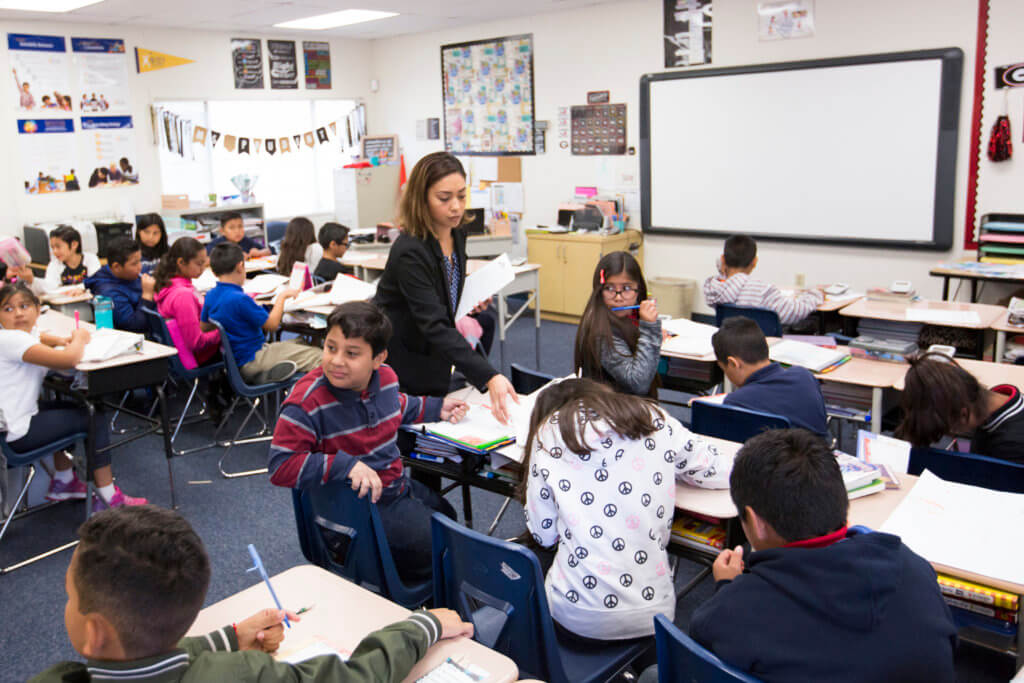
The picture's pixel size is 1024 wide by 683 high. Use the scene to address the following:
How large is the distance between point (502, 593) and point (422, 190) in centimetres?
122

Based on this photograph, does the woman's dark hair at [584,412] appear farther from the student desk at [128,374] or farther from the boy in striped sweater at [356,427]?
the student desk at [128,374]

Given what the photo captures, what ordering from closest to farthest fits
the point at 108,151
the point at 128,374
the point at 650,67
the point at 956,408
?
the point at 956,408, the point at 128,374, the point at 650,67, the point at 108,151

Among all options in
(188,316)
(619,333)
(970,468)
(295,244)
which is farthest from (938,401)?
(295,244)

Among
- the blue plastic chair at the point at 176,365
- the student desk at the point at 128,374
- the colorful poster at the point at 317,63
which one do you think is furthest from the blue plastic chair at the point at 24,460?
the colorful poster at the point at 317,63

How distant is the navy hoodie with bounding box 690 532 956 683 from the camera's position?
126 cm

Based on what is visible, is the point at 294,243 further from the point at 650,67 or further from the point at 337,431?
the point at 337,431

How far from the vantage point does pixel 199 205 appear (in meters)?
7.90

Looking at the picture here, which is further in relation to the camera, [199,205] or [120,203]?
[199,205]

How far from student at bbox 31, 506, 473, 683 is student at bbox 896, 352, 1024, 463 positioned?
2024 mm

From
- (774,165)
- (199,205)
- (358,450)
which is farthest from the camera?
(199,205)

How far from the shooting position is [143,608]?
1156mm

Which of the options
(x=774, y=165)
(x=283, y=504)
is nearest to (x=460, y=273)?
(x=283, y=504)

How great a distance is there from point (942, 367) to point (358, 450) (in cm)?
181

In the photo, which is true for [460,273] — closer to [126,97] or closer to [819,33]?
[819,33]
